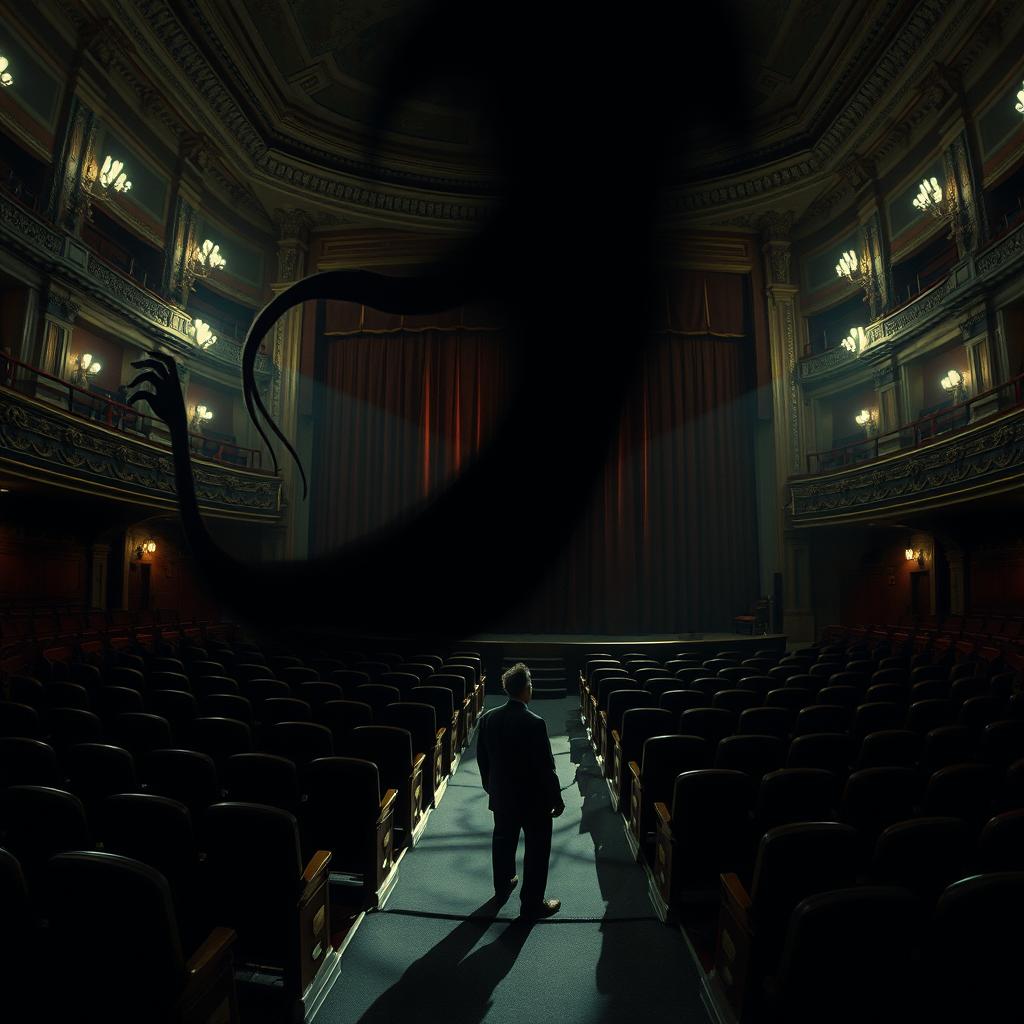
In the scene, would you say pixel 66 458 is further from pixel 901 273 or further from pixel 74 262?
pixel 901 273

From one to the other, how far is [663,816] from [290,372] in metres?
14.3

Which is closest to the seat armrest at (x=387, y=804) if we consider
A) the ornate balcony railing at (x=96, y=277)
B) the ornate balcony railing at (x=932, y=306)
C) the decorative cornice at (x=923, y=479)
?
the decorative cornice at (x=923, y=479)

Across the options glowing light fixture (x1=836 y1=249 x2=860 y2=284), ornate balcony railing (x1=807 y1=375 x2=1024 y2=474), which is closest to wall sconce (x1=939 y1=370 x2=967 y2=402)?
ornate balcony railing (x1=807 y1=375 x2=1024 y2=474)

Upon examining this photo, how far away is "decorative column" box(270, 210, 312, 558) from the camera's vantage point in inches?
579

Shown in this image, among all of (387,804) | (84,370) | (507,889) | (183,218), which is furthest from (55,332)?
(507,889)

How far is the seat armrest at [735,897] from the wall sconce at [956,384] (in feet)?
41.8

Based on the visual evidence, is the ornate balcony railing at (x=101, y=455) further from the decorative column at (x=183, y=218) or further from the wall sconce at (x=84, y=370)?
the decorative column at (x=183, y=218)

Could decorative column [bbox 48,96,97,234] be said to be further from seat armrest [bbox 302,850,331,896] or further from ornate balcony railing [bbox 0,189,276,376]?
seat armrest [bbox 302,850,331,896]

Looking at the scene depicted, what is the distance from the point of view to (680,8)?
13.5 meters

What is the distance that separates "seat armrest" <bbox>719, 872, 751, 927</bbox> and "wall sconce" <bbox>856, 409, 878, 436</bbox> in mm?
14012

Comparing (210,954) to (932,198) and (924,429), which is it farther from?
(924,429)

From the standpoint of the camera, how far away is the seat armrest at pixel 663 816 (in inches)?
119

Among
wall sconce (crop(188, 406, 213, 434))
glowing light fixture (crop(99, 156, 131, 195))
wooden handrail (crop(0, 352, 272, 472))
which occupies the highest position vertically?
glowing light fixture (crop(99, 156, 131, 195))

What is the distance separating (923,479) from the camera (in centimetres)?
1087
